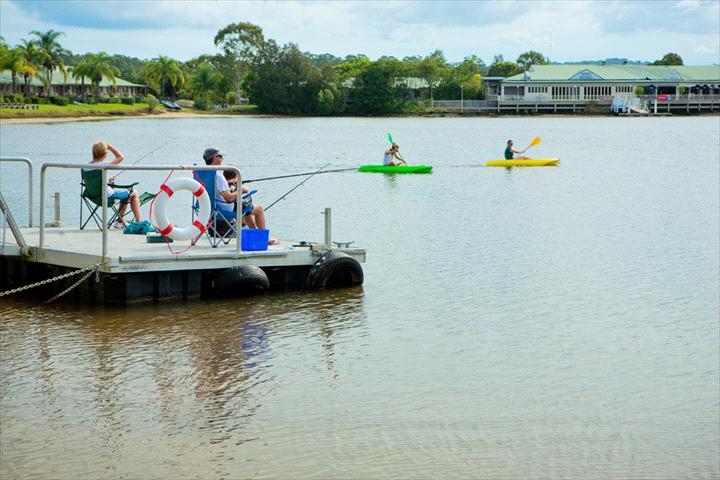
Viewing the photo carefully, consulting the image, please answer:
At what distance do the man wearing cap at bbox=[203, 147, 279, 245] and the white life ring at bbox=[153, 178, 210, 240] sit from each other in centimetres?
31

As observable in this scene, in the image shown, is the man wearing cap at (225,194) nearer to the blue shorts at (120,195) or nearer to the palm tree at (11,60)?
the blue shorts at (120,195)

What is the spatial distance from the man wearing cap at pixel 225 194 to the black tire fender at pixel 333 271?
0.80m

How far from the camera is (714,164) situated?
5306cm

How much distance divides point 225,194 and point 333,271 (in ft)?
6.21

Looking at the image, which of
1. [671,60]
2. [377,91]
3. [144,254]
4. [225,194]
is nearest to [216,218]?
[225,194]

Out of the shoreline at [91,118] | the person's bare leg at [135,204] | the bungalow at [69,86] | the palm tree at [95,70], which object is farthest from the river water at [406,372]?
the palm tree at [95,70]

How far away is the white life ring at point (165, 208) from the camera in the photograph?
14.2m

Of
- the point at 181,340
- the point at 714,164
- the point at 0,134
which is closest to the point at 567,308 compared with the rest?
the point at 181,340

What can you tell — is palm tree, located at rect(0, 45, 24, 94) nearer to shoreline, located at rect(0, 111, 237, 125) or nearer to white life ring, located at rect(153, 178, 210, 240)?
shoreline, located at rect(0, 111, 237, 125)

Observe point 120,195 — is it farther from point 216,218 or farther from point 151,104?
point 151,104

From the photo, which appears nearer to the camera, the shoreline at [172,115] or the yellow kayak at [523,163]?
the yellow kayak at [523,163]

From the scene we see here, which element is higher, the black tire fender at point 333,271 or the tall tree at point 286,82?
the tall tree at point 286,82

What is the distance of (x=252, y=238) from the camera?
48.9 feet

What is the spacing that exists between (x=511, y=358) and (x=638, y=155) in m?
50.9
